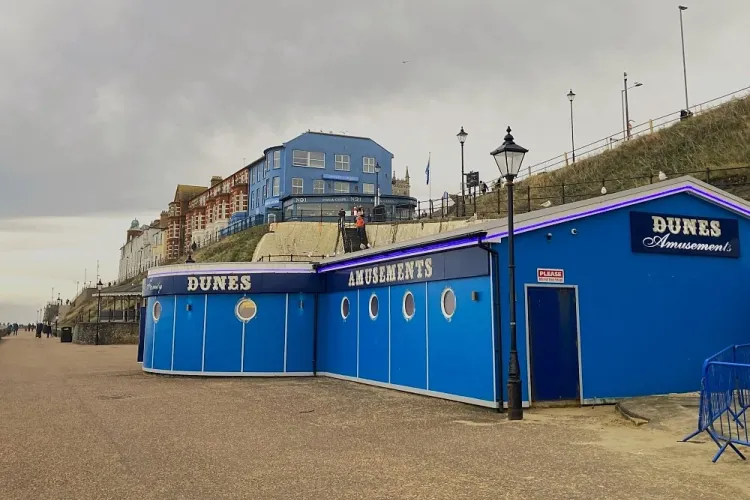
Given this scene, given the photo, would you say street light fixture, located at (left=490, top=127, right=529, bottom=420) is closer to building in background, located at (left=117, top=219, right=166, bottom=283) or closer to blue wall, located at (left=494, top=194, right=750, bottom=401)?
blue wall, located at (left=494, top=194, right=750, bottom=401)

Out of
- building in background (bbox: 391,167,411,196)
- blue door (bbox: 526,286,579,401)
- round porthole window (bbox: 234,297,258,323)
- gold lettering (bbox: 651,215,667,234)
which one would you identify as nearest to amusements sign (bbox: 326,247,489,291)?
blue door (bbox: 526,286,579,401)

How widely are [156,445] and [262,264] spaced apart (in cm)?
1001

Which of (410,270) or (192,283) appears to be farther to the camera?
(192,283)

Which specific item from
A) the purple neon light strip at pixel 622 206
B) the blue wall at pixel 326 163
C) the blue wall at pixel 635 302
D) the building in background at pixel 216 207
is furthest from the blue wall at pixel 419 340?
the building in background at pixel 216 207

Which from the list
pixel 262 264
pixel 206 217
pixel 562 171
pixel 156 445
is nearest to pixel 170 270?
pixel 262 264

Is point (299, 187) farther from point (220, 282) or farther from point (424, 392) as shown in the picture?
point (424, 392)

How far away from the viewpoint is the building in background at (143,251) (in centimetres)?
10682

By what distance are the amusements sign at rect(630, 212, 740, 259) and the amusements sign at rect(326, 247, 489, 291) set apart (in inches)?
140

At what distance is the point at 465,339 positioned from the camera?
A: 40.2 ft

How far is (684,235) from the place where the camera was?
43.9ft

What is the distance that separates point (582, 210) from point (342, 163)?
169 ft

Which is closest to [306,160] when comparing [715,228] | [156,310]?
[156,310]

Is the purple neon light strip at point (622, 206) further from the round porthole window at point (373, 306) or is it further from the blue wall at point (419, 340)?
the round porthole window at point (373, 306)

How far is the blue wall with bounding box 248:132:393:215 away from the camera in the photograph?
60.8 metres
